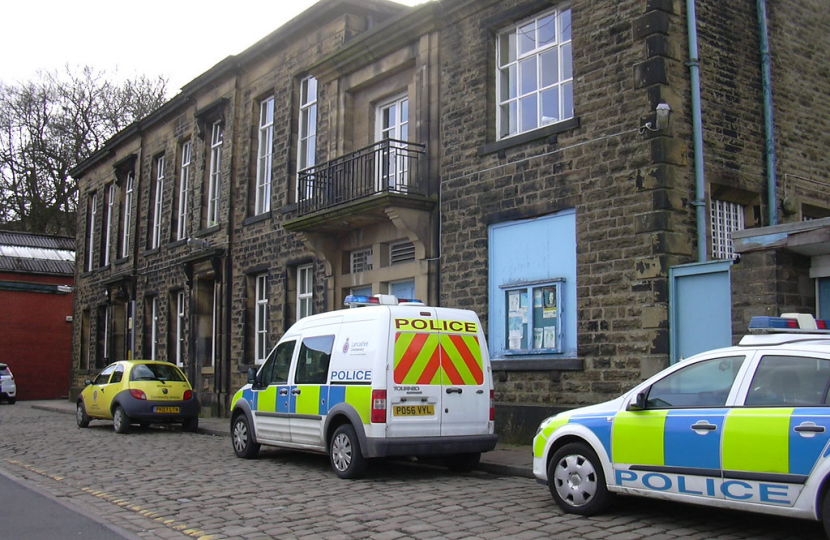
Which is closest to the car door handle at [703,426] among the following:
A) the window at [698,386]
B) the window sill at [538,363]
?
the window at [698,386]

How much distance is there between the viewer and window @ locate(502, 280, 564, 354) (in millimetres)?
13289

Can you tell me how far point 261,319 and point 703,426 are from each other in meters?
16.6

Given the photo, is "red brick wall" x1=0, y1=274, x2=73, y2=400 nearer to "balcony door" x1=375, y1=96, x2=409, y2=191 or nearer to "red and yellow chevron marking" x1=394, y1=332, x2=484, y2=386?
"balcony door" x1=375, y1=96, x2=409, y2=191

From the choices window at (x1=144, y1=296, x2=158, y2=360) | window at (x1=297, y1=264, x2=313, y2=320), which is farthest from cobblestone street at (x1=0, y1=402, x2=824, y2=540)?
window at (x1=144, y1=296, x2=158, y2=360)

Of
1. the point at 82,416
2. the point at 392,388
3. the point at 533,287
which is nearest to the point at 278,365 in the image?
the point at 392,388

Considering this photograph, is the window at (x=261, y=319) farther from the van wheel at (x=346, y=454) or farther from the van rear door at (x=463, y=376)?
the van rear door at (x=463, y=376)

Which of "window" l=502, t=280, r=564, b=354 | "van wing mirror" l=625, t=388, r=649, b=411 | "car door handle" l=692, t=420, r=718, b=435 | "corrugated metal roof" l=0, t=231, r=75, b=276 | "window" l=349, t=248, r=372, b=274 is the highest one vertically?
"corrugated metal roof" l=0, t=231, r=75, b=276

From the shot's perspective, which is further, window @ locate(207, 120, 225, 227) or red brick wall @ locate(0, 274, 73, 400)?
red brick wall @ locate(0, 274, 73, 400)

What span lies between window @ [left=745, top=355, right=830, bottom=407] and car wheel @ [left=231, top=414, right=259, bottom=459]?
8084 millimetres

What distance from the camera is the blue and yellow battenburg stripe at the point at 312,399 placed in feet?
A: 33.6

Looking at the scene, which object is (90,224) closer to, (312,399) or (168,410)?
(168,410)

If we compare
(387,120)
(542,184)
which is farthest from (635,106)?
(387,120)

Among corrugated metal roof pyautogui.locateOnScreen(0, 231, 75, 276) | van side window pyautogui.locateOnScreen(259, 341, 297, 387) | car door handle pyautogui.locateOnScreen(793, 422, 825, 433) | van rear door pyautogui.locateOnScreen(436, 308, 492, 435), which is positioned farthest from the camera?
corrugated metal roof pyautogui.locateOnScreen(0, 231, 75, 276)

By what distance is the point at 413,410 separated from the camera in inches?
405
